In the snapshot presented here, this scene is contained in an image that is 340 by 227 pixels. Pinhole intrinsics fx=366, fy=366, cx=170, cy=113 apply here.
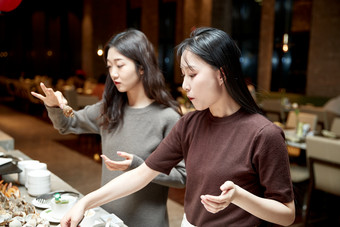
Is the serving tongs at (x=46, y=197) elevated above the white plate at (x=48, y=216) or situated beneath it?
situated beneath

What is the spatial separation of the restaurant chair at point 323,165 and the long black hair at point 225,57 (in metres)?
2.36

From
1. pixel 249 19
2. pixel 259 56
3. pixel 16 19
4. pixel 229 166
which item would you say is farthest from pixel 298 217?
pixel 16 19

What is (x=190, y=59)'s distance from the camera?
3.80 feet

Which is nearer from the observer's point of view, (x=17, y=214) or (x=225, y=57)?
(x=225, y=57)

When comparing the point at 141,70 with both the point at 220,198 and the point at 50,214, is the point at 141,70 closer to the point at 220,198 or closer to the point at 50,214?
the point at 50,214

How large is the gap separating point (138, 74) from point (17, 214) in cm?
80

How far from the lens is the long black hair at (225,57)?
1.12 m

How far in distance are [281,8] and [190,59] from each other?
9.94m

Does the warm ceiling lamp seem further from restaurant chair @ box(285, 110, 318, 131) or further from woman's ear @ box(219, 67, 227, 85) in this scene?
restaurant chair @ box(285, 110, 318, 131)

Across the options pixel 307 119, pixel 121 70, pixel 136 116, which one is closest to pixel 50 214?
pixel 136 116

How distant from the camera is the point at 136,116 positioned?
1.79 meters

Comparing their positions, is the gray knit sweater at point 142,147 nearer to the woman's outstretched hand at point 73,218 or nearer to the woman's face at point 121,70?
the woman's face at point 121,70

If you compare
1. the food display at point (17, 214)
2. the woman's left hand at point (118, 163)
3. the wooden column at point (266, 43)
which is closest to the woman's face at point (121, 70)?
the woman's left hand at point (118, 163)

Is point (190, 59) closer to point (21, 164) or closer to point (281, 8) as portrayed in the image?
point (21, 164)
